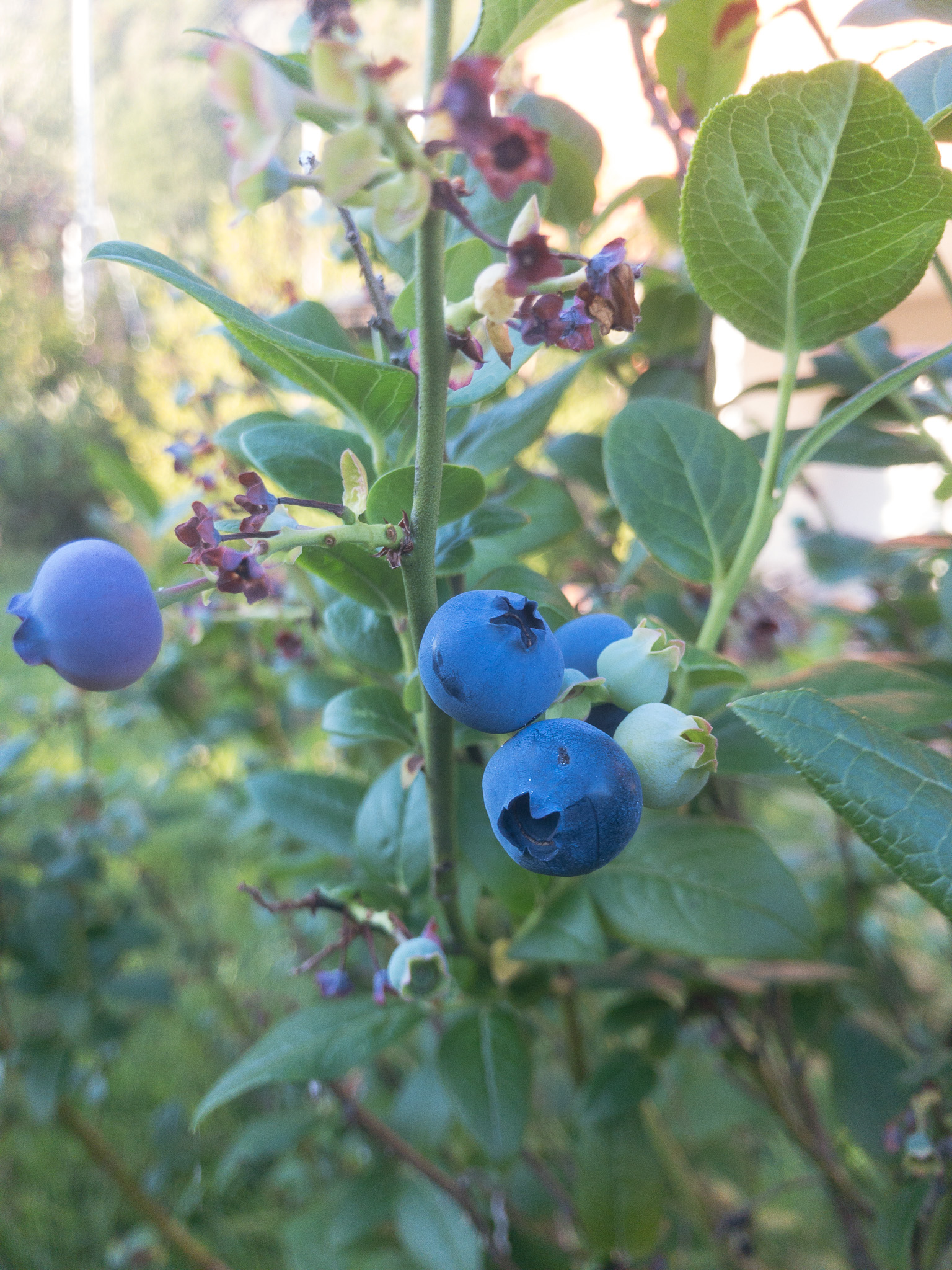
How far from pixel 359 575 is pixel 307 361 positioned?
0.37 feet

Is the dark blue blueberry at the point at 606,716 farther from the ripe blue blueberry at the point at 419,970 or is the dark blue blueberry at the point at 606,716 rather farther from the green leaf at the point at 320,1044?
the green leaf at the point at 320,1044

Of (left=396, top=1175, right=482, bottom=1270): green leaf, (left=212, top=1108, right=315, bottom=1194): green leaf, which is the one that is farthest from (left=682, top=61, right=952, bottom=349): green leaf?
(left=212, top=1108, right=315, bottom=1194): green leaf

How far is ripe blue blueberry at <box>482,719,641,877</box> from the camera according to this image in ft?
1.09

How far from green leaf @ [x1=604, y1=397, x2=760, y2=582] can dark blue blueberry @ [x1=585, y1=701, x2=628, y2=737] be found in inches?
8.9

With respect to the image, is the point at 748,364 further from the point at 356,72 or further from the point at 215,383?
the point at 356,72

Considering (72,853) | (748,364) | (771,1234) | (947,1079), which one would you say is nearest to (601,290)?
(947,1079)

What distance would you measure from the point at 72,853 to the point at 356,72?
1345 millimetres

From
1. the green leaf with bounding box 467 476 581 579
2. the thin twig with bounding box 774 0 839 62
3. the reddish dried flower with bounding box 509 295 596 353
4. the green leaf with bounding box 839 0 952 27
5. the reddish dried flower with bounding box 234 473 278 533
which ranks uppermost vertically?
the thin twig with bounding box 774 0 839 62

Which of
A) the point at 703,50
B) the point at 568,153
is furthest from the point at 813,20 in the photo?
the point at 568,153

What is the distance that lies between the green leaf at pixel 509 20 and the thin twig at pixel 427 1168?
0.90 m

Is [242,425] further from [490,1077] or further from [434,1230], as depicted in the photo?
[434,1230]

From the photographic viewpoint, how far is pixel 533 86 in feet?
3.23

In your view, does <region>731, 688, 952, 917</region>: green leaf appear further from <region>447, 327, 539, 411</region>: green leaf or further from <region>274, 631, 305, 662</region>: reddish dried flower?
<region>274, 631, 305, 662</region>: reddish dried flower

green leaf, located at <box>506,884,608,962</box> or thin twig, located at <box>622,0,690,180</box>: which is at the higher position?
thin twig, located at <box>622,0,690,180</box>
